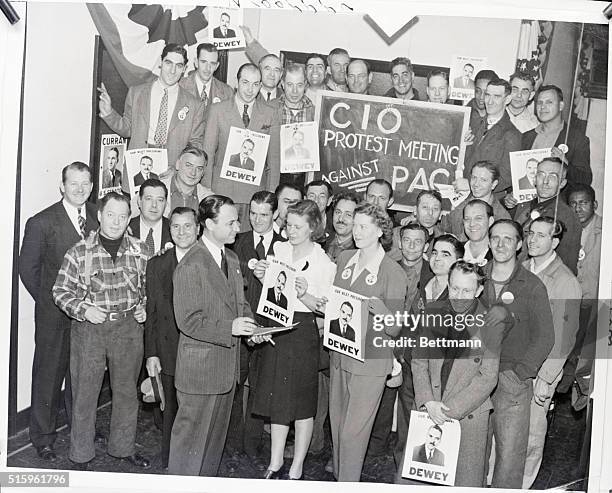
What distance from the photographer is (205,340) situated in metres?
2.00

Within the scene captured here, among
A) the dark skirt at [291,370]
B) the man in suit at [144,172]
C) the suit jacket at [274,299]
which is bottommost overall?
the dark skirt at [291,370]

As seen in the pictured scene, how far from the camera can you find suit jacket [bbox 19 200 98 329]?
2.02m

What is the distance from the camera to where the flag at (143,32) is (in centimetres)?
199

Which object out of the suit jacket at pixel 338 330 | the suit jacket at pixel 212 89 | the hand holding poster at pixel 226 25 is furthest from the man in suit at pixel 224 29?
the suit jacket at pixel 338 330

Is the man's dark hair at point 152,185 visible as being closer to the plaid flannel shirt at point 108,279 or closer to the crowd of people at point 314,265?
the crowd of people at point 314,265

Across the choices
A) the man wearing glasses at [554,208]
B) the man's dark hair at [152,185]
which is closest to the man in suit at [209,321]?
the man's dark hair at [152,185]

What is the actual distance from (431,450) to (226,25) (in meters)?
1.21

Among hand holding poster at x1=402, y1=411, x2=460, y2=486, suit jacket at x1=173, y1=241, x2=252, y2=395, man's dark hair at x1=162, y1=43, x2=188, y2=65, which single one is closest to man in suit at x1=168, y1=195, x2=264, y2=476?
suit jacket at x1=173, y1=241, x2=252, y2=395

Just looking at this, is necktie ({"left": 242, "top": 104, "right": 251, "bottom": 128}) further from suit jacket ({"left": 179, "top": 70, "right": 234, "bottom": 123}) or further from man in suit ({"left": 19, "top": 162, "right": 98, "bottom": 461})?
man in suit ({"left": 19, "top": 162, "right": 98, "bottom": 461})

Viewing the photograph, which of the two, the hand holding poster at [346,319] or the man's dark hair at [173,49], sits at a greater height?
the man's dark hair at [173,49]

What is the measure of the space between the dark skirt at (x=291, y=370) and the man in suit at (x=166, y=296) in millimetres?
239

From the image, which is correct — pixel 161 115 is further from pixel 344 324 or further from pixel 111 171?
pixel 344 324

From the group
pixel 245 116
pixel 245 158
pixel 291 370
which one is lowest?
pixel 291 370

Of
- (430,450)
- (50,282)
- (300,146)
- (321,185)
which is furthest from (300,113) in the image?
(430,450)
